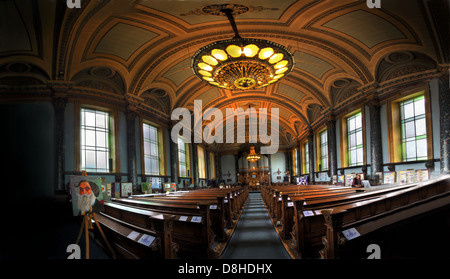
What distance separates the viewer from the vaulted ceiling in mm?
4701

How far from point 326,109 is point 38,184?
1455 cm

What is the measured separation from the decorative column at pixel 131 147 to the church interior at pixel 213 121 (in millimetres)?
50

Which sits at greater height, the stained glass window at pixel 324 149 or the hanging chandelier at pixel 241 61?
the hanging chandelier at pixel 241 61

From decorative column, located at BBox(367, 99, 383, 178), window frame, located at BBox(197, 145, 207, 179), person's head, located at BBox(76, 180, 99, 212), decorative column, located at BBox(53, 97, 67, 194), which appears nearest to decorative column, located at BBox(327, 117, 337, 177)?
decorative column, located at BBox(367, 99, 383, 178)

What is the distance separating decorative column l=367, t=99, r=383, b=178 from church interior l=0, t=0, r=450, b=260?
0.19 ft

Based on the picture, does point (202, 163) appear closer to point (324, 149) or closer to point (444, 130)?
point (324, 149)

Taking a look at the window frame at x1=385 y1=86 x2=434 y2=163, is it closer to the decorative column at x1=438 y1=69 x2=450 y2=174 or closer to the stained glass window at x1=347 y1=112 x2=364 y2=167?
the decorative column at x1=438 y1=69 x2=450 y2=174

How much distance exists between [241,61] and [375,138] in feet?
25.1

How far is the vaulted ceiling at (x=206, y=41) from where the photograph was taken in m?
4.70

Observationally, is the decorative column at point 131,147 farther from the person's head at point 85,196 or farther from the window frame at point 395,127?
the window frame at point 395,127

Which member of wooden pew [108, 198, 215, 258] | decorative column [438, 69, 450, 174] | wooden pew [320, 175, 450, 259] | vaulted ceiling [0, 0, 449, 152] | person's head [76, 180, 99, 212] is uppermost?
vaulted ceiling [0, 0, 449, 152]

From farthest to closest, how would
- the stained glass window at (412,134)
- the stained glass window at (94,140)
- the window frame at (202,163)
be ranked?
the window frame at (202,163), the stained glass window at (94,140), the stained glass window at (412,134)

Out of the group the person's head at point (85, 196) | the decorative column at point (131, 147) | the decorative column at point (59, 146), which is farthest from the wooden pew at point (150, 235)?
the decorative column at point (131, 147)

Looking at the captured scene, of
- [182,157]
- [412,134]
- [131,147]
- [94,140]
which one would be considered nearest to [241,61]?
[412,134]
